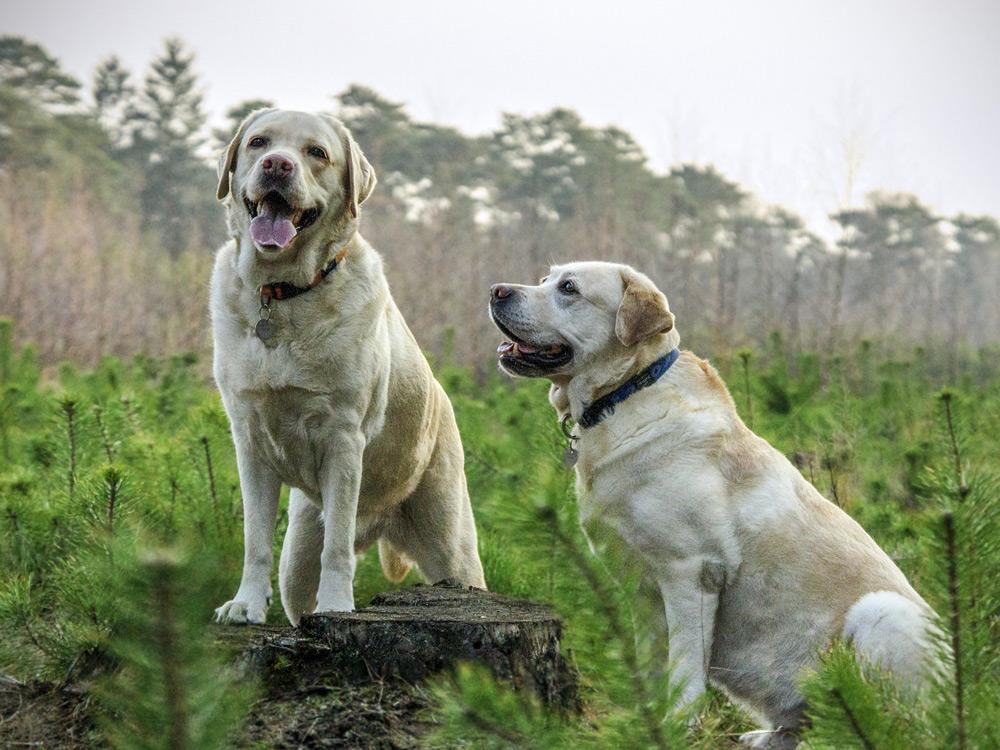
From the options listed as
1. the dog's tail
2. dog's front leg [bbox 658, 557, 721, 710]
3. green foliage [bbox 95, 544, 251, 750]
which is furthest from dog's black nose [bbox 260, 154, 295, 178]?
green foliage [bbox 95, 544, 251, 750]

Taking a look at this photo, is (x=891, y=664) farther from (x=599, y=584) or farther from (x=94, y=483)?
(x=94, y=483)

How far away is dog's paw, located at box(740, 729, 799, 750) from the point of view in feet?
10.4

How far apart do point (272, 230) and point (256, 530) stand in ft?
3.37

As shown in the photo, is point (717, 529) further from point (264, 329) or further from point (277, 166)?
point (277, 166)

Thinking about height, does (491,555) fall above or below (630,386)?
below

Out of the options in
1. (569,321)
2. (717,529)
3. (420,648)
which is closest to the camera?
(420,648)

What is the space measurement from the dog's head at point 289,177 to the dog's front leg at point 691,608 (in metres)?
1.67

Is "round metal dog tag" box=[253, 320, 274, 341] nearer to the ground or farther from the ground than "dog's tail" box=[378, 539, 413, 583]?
farther from the ground

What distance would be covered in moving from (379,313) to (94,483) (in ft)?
3.64

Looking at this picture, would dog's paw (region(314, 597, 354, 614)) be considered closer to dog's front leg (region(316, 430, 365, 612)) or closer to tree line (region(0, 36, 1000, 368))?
dog's front leg (region(316, 430, 365, 612))

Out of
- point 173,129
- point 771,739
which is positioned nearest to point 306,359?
point 771,739

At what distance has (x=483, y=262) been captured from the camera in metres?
15.5

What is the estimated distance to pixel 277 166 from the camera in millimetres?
3598

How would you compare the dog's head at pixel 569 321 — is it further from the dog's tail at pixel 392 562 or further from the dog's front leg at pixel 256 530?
the dog's tail at pixel 392 562
